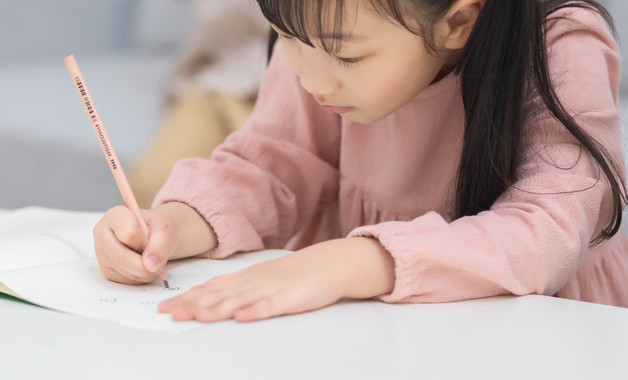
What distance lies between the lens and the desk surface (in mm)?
443

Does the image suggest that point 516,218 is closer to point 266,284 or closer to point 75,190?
point 266,284

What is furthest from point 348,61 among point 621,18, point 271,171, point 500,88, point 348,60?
point 621,18

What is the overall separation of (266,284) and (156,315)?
0.07 meters

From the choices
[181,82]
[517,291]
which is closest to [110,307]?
[517,291]

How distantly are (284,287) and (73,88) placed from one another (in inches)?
61.3

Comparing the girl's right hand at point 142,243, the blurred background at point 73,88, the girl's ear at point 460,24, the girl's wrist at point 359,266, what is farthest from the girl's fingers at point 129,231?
the blurred background at point 73,88

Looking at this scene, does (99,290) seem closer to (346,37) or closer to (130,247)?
(130,247)

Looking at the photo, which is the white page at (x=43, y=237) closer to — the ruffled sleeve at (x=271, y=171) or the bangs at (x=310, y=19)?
the ruffled sleeve at (x=271, y=171)

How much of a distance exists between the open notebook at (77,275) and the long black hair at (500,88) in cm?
18

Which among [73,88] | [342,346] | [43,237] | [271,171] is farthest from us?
[73,88]

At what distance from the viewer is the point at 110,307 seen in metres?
0.54

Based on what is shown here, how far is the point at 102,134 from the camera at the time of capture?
606 mm

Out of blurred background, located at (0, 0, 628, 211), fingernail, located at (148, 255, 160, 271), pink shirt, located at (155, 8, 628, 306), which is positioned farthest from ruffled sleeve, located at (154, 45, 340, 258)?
blurred background, located at (0, 0, 628, 211)

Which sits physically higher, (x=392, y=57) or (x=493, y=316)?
(x=392, y=57)
